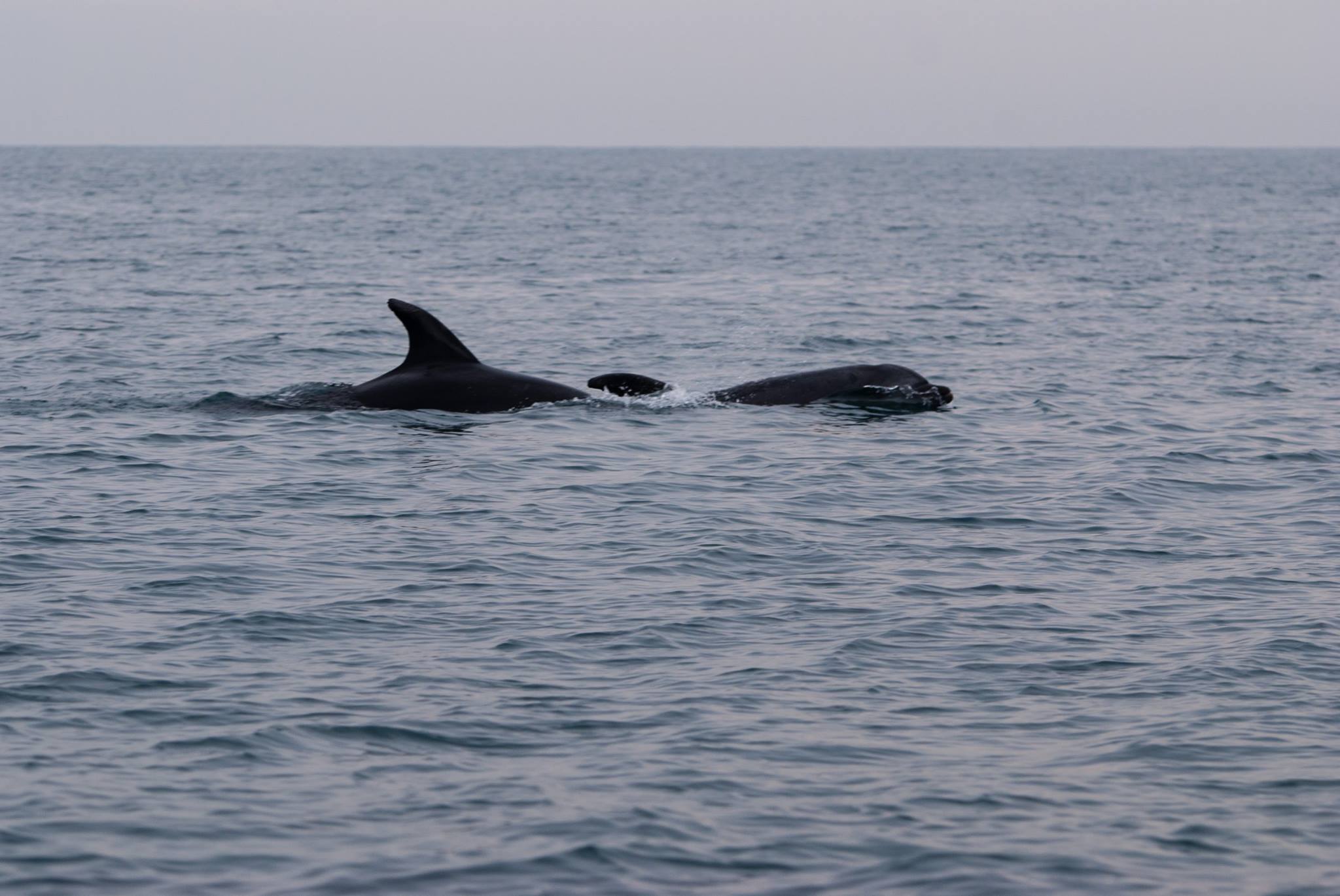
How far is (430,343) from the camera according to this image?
21516mm

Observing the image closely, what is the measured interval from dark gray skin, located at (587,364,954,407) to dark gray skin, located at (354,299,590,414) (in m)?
1.58

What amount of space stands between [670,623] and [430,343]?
9313 millimetres

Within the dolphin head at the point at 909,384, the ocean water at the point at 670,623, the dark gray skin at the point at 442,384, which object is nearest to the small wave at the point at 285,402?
the ocean water at the point at 670,623

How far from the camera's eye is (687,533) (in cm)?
1627

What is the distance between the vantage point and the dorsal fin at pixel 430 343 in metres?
20.9

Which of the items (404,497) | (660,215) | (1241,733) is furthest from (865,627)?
(660,215)

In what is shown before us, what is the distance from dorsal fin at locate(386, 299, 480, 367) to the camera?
20.9m

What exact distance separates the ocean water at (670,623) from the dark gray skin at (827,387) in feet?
1.19

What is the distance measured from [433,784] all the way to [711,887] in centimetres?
203

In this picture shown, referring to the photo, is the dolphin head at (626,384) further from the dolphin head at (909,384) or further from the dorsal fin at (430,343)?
the dolphin head at (909,384)

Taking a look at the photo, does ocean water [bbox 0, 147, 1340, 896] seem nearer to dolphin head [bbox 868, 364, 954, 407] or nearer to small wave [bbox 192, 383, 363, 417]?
small wave [bbox 192, 383, 363, 417]

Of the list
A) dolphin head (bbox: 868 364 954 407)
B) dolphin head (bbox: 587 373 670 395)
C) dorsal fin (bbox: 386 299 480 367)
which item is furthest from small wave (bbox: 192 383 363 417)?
dolphin head (bbox: 868 364 954 407)

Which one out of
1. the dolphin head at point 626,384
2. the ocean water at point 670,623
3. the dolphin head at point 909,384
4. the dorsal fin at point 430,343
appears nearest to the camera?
the ocean water at point 670,623

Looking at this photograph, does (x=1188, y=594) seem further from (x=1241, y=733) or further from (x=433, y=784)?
(x=433, y=784)
